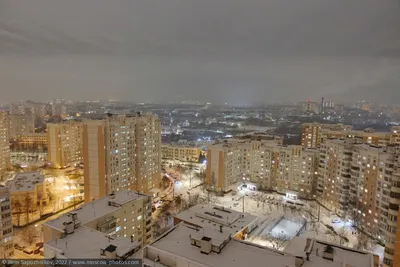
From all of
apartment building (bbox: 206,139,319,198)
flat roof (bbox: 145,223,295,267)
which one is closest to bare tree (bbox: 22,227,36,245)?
flat roof (bbox: 145,223,295,267)

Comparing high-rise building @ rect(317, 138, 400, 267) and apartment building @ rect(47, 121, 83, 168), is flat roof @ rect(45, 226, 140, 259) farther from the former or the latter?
apartment building @ rect(47, 121, 83, 168)

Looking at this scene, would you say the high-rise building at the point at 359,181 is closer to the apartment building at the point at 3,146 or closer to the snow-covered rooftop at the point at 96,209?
the snow-covered rooftop at the point at 96,209

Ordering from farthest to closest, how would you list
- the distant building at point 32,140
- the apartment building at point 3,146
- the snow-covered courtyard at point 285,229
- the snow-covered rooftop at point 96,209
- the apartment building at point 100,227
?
1. the distant building at point 32,140
2. the apartment building at point 3,146
3. the snow-covered courtyard at point 285,229
4. the snow-covered rooftop at point 96,209
5. the apartment building at point 100,227

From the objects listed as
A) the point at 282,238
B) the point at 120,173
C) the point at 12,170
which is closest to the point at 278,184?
the point at 282,238

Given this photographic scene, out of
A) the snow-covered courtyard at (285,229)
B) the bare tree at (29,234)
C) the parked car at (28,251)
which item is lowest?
the parked car at (28,251)

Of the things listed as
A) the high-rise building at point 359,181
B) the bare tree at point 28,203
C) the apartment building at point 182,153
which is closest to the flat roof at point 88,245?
the high-rise building at point 359,181

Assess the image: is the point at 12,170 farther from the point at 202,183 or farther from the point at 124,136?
the point at 202,183

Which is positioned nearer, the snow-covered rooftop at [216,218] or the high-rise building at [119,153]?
the snow-covered rooftop at [216,218]
